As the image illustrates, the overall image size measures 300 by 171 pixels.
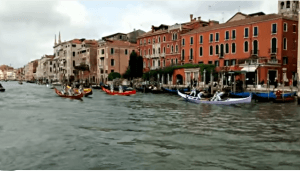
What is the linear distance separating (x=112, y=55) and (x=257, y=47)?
3262 cm

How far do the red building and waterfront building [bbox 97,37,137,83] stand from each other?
2448 cm

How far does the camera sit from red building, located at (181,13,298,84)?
32.6m

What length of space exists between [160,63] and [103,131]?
38036mm

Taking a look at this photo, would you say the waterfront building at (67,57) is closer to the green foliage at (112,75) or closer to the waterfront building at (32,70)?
the green foliage at (112,75)

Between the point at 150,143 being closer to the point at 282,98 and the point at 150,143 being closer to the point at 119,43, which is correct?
the point at 282,98

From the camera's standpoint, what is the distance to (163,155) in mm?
8539

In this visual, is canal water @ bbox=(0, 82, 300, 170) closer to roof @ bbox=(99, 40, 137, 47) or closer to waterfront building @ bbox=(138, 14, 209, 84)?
waterfront building @ bbox=(138, 14, 209, 84)

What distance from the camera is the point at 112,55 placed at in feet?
199

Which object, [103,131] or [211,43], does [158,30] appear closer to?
[211,43]

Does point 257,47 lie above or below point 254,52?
above

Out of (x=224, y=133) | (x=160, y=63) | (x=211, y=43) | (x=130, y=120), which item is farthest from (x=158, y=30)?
(x=224, y=133)

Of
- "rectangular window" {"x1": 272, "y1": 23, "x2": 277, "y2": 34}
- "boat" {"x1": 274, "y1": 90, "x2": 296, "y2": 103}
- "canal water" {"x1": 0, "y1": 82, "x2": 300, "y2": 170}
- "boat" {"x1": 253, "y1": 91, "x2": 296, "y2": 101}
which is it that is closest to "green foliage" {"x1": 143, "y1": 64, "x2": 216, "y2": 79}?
"rectangular window" {"x1": 272, "y1": 23, "x2": 277, "y2": 34}

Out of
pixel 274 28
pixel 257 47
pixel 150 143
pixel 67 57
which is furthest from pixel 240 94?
pixel 67 57

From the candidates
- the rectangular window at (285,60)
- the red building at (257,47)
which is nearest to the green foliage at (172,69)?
the red building at (257,47)
